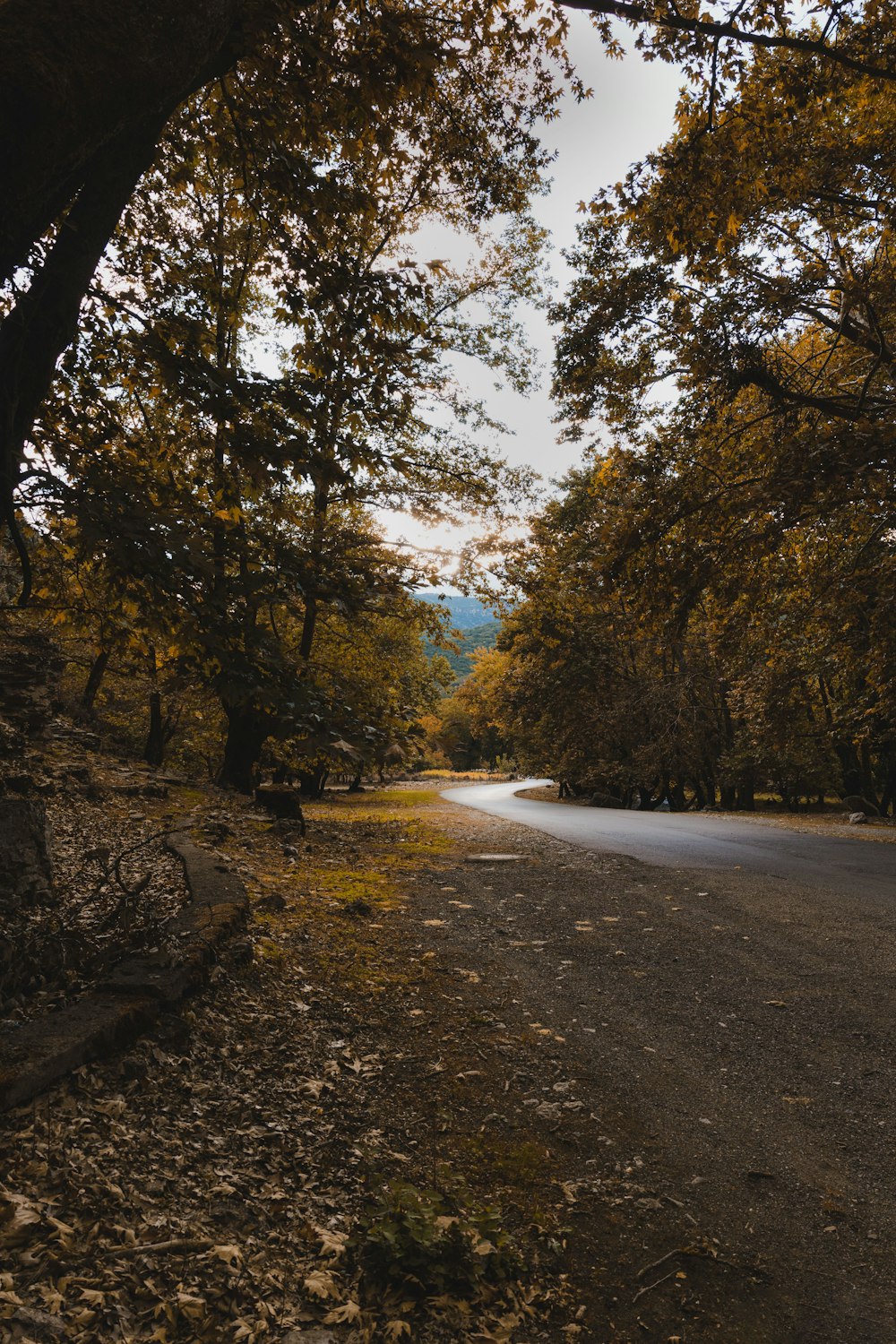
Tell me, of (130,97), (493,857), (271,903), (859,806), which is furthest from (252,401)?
(859,806)

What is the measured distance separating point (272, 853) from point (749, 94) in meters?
9.06

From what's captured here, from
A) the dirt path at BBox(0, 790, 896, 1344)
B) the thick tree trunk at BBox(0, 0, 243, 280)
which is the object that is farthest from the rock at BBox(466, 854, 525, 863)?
the thick tree trunk at BBox(0, 0, 243, 280)

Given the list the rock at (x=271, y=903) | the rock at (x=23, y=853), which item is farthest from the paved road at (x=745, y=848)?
the rock at (x=23, y=853)

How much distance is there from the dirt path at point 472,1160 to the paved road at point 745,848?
11.5 ft

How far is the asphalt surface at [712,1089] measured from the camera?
197 cm

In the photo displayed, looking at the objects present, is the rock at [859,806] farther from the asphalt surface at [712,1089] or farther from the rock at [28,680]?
the rock at [28,680]

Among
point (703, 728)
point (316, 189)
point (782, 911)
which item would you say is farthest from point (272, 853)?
point (703, 728)

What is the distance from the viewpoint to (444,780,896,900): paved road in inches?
315

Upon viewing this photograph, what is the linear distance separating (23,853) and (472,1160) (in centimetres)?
318

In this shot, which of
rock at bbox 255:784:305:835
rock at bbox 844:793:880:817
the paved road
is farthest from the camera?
rock at bbox 844:793:880:817

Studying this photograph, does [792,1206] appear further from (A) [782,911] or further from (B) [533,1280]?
(A) [782,911]

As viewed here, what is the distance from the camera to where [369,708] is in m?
4.39

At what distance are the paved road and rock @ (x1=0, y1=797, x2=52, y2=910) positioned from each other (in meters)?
6.99

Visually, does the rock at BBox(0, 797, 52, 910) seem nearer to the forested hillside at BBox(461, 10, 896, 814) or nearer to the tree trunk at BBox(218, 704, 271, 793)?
the forested hillside at BBox(461, 10, 896, 814)
